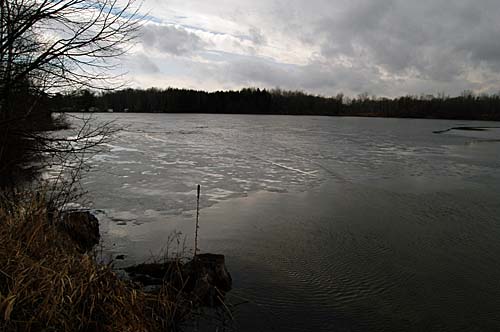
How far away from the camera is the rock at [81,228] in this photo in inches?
236

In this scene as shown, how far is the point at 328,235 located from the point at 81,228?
4.35 m

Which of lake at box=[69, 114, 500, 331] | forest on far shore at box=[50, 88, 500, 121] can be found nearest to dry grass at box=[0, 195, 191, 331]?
lake at box=[69, 114, 500, 331]

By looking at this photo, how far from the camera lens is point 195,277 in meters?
4.87

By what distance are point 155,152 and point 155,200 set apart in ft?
30.9

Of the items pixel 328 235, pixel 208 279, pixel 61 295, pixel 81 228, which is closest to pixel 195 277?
pixel 208 279

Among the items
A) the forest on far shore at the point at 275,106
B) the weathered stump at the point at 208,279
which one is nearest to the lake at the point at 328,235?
the weathered stump at the point at 208,279

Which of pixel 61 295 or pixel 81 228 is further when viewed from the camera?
pixel 81 228

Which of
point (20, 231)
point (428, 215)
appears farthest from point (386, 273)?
point (20, 231)

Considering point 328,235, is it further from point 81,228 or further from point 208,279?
point 81,228

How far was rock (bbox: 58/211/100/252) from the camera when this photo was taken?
6004 mm

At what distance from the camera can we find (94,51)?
16.1 ft

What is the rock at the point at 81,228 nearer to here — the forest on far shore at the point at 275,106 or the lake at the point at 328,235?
the lake at the point at 328,235

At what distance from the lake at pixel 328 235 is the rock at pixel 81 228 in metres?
0.25

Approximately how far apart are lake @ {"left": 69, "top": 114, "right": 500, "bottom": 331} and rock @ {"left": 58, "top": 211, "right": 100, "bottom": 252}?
0.83 ft
